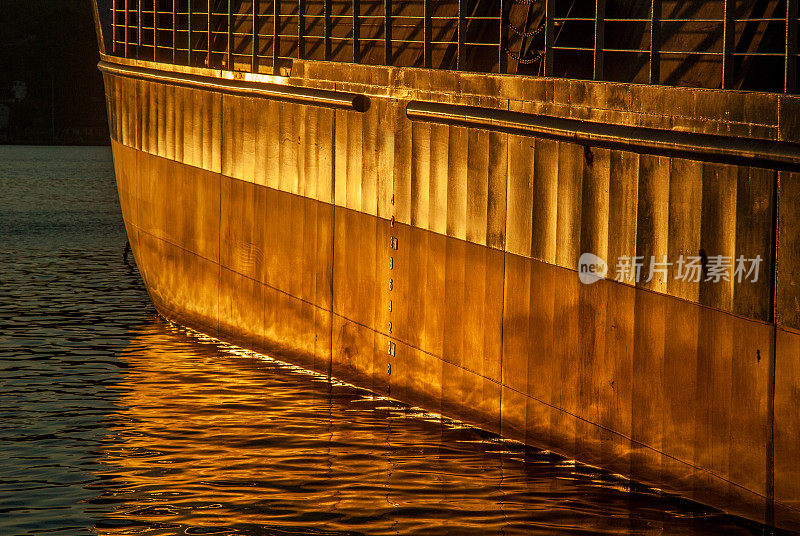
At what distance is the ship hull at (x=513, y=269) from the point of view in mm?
9086

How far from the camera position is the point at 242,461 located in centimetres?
1249

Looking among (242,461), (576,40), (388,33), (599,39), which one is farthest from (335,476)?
(388,33)

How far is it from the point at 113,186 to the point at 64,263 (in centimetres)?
2583

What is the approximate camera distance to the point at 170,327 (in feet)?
71.8

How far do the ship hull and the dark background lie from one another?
268 feet

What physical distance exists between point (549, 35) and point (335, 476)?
439cm

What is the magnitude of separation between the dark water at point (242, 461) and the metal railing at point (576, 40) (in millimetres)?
3416

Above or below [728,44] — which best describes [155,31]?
above

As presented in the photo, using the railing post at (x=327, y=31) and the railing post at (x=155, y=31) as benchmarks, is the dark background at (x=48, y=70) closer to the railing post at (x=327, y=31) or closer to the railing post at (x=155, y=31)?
the railing post at (x=155, y=31)

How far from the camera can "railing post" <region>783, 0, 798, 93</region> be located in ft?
29.0

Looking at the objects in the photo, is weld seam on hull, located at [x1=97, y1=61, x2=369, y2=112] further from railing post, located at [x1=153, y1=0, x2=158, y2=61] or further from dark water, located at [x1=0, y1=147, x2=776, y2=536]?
dark water, located at [x1=0, y1=147, x2=776, y2=536]

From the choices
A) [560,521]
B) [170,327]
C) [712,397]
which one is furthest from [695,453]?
Answer: [170,327]

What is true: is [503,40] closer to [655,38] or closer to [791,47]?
[655,38]

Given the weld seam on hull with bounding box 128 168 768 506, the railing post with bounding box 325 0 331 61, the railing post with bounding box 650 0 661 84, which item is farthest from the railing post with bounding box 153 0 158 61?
the railing post with bounding box 650 0 661 84
